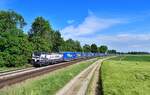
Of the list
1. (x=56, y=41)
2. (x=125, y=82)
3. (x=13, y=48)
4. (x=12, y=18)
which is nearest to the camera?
(x=125, y=82)

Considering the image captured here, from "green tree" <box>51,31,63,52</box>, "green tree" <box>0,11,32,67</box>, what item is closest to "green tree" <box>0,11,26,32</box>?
"green tree" <box>0,11,32,67</box>

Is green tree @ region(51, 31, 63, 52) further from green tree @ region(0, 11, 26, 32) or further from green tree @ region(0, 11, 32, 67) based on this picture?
green tree @ region(0, 11, 32, 67)

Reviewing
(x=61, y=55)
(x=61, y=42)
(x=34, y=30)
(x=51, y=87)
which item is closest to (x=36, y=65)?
(x=61, y=55)

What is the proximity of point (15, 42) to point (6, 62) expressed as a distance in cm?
375

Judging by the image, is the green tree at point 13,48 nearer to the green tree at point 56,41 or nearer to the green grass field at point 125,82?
the green grass field at point 125,82

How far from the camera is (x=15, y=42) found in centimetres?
5600

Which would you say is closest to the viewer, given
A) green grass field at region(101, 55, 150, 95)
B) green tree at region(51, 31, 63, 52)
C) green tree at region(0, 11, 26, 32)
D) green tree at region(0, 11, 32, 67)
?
green grass field at region(101, 55, 150, 95)

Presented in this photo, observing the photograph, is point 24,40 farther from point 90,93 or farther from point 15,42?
point 90,93

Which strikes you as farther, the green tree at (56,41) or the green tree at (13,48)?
the green tree at (56,41)

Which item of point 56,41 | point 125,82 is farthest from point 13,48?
point 56,41

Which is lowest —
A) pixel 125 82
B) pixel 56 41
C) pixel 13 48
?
pixel 125 82

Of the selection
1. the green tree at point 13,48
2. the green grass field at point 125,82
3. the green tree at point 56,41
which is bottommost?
the green grass field at point 125,82

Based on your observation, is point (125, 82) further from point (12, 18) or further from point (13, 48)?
point (12, 18)

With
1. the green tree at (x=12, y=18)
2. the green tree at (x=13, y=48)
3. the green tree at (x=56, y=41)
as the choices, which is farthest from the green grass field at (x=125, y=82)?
the green tree at (x=56, y=41)
